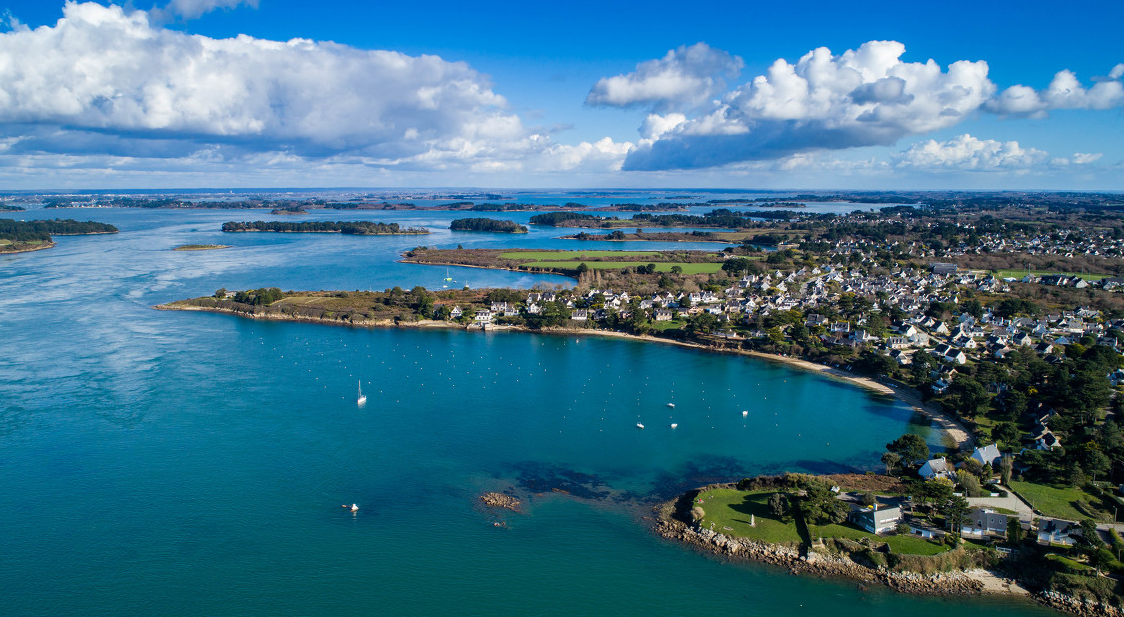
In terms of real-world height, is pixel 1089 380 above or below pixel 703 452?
above

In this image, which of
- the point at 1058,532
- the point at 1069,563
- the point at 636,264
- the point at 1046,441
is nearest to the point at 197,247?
the point at 636,264

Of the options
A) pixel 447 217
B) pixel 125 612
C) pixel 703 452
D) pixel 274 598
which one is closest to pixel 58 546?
pixel 125 612

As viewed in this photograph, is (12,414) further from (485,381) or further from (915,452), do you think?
(915,452)

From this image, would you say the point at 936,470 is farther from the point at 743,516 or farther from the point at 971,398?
the point at 971,398

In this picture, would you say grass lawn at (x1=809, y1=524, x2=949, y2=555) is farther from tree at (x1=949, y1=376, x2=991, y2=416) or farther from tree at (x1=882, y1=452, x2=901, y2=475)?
tree at (x1=949, y1=376, x2=991, y2=416)

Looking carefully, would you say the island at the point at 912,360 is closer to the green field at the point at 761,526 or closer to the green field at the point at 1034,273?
the green field at the point at 761,526
